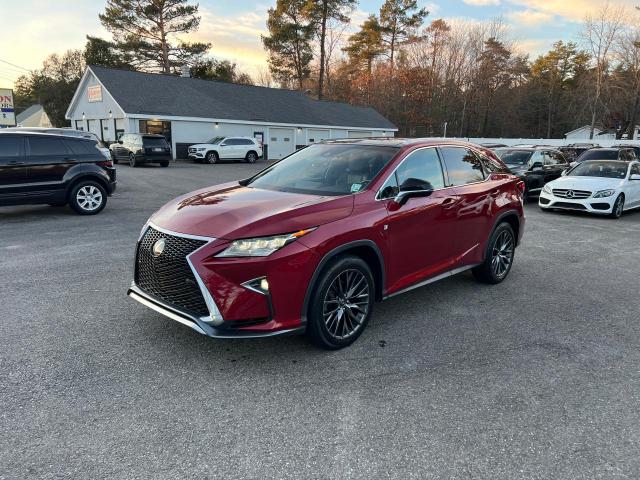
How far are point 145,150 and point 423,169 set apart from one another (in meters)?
22.0

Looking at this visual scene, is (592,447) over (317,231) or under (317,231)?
under

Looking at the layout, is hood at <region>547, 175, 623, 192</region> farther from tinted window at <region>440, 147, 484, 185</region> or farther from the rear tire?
the rear tire

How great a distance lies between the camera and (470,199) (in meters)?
5.02

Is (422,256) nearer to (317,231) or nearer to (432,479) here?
(317,231)

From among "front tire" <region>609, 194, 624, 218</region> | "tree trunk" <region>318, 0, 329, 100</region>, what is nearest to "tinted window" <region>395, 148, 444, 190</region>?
"front tire" <region>609, 194, 624, 218</region>

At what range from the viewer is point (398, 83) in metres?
49.1

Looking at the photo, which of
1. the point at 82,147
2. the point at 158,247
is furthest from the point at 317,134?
the point at 158,247

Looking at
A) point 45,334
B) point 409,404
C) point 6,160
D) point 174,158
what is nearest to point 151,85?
point 174,158

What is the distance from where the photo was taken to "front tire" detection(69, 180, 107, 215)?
382 inches

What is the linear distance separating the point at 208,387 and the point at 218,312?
Result: 533mm

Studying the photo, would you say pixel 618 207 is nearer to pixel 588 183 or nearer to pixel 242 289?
pixel 588 183

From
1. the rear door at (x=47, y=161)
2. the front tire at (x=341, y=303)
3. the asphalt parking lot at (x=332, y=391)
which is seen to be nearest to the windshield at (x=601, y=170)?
the asphalt parking lot at (x=332, y=391)

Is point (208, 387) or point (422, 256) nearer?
point (208, 387)

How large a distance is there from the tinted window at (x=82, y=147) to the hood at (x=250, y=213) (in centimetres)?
694
